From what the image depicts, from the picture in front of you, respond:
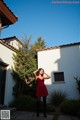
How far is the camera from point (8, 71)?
9.97m

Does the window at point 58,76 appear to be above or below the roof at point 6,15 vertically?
below

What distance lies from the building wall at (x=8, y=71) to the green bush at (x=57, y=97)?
2850 millimetres

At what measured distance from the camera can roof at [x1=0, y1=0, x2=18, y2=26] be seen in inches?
308

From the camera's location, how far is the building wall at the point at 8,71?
9.43 m

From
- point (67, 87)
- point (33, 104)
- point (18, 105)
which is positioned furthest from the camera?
point (67, 87)

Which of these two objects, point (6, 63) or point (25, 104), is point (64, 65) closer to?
point (6, 63)

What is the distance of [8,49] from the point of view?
33.8 ft

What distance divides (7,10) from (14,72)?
13.8 ft

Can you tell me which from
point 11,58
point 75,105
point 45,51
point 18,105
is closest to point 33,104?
point 18,105

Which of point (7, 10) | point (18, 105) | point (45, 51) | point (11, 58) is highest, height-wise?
point (7, 10)

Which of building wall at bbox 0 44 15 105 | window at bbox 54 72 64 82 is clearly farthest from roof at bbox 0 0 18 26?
window at bbox 54 72 64 82

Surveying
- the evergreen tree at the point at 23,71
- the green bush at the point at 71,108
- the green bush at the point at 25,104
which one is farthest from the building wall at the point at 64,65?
the green bush at the point at 71,108

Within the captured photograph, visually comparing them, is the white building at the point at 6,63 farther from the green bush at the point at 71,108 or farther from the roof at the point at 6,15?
the green bush at the point at 71,108

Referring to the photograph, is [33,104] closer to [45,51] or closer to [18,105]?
[18,105]
